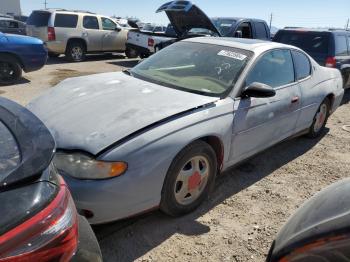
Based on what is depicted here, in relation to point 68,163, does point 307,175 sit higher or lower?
lower

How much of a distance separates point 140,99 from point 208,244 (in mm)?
1379

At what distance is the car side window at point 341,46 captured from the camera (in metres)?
8.17

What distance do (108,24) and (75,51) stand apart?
1857 mm

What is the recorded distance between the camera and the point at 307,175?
Answer: 4441 mm

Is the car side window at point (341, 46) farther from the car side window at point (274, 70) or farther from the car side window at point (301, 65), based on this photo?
the car side window at point (274, 70)

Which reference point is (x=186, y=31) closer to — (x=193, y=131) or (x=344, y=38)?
(x=344, y=38)

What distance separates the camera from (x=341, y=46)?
8.38 meters

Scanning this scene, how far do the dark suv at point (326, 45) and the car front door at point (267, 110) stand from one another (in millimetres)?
3956

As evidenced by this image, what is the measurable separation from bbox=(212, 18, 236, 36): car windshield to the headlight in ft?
29.3

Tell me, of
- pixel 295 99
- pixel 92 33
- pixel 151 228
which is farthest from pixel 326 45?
pixel 92 33

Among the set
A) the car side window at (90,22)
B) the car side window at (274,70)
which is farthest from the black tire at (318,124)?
the car side window at (90,22)

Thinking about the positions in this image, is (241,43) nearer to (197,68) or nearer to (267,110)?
(197,68)

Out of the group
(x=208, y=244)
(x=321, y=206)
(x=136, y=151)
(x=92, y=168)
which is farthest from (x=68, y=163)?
(x=321, y=206)

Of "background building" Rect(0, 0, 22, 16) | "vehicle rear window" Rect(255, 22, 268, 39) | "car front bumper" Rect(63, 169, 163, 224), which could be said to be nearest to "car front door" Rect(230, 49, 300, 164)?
"car front bumper" Rect(63, 169, 163, 224)
